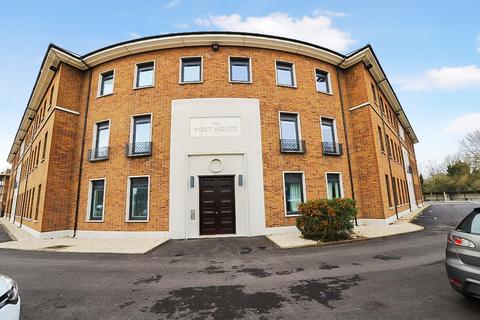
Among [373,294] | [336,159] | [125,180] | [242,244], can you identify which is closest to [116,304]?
[373,294]

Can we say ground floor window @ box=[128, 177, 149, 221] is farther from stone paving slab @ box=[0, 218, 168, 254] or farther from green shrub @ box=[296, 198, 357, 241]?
green shrub @ box=[296, 198, 357, 241]

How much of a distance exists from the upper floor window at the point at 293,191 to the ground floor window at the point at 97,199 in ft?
30.0

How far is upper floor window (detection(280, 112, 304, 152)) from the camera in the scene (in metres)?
12.5

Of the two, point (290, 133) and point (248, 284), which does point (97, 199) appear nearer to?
point (290, 133)

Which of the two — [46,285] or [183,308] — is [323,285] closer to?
[183,308]

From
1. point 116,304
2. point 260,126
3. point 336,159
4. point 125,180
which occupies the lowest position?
point 116,304

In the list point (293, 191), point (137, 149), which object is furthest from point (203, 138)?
Result: point (293, 191)

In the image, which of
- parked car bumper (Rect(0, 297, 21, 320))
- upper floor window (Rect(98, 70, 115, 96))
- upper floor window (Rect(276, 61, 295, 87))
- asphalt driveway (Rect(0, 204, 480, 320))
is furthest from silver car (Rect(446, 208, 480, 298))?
upper floor window (Rect(98, 70, 115, 96))

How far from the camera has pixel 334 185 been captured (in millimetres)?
13234

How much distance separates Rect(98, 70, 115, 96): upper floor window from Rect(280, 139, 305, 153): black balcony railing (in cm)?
1011

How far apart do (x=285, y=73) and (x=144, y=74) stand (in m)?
7.84

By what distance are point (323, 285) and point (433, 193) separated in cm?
5651

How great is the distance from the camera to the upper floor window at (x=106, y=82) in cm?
1400

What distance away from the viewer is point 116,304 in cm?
→ 418
